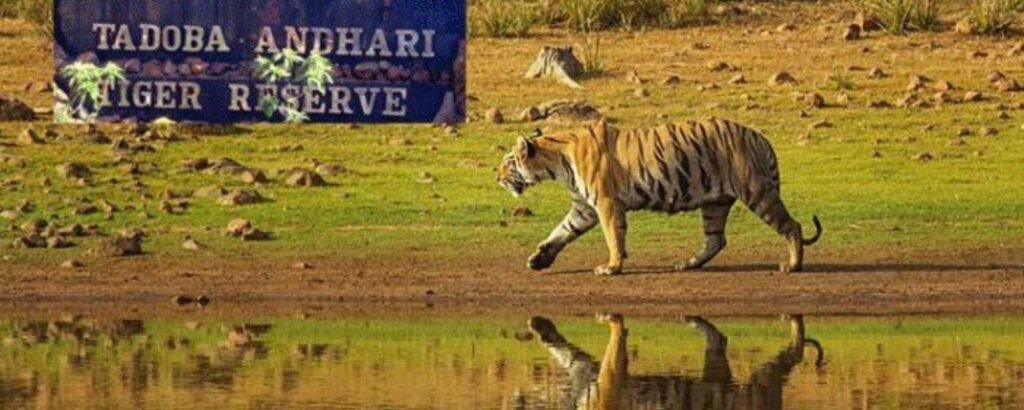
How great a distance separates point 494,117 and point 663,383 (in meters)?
9.51

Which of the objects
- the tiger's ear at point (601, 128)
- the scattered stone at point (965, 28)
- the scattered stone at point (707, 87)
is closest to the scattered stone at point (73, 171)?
the tiger's ear at point (601, 128)

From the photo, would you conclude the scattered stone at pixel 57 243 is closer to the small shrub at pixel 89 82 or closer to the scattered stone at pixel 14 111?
the small shrub at pixel 89 82

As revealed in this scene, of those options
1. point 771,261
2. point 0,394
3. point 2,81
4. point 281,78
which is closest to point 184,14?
point 281,78

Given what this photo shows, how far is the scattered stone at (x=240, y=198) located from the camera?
23.5 m

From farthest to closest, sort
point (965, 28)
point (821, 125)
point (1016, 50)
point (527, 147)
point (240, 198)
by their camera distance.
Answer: point (965, 28) → point (1016, 50) → point (821, 125) → point (240, 198) → point (527, 147)

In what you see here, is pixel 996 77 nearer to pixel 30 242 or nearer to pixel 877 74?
pixel 877 74

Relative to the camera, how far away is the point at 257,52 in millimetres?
25312

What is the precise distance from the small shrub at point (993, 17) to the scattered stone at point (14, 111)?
8.19 m

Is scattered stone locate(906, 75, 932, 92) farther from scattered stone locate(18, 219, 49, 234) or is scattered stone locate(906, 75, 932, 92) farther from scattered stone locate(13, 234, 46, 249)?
scattered stone locate(13, 234, 46, 249)

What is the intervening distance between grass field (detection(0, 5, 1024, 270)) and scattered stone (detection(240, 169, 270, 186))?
0.49 feet

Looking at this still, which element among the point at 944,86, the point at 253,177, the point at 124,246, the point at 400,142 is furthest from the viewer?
the point at 944,86

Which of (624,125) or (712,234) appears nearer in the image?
(712,234)

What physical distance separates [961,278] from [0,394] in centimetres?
719

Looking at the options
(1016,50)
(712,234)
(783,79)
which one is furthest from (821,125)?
(712,234)
